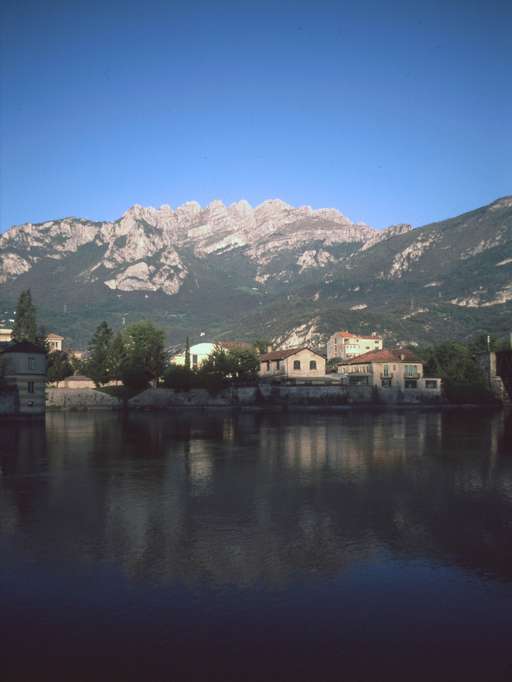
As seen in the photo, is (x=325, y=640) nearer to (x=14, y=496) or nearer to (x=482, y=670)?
(x=482, y=670)

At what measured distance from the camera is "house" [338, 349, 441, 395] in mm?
103500

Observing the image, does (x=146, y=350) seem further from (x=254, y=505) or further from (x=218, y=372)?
(x=254, y=505)

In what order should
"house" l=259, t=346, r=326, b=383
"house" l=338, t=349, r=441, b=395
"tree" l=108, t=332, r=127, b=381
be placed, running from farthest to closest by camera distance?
"house" l=259, t=346, r=326, b=383
"tree" l=108, t=332, r=127, b=381
"house" l=338, t=349, r=441, b=395

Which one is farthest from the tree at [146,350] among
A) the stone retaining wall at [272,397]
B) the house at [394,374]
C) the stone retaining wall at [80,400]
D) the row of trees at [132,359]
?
the house at [394,374]

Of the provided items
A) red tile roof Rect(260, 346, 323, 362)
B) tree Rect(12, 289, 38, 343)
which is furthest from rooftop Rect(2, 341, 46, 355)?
red tile roof Rect(260, 346, 323, 362)

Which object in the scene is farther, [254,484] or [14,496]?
[254,484]

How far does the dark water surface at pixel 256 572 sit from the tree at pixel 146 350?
7047 centimetres

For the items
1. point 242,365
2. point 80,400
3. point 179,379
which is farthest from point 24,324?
point 242,365

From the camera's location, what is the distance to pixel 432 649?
1234 centimetres

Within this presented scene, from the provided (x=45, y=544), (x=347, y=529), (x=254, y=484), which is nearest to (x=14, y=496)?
(x=45, y=544)

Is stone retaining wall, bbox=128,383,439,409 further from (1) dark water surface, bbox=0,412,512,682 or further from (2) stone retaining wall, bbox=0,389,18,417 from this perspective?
(1) dark water surface, bbox=0,412,512,682

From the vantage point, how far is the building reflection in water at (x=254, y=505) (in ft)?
58.2

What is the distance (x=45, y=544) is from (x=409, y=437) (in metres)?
38.2

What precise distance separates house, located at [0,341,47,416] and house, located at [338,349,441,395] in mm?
53228
